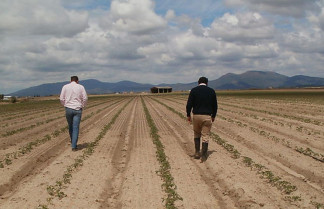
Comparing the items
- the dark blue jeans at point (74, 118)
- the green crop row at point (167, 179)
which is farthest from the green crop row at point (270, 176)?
the dark blue jeans at point (74, 118)

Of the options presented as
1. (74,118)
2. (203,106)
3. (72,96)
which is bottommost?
(74,118)

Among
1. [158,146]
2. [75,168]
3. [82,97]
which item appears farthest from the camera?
[158,146]

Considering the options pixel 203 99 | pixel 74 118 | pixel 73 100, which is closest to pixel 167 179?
pixel 203 99

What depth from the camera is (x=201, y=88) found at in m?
8.98

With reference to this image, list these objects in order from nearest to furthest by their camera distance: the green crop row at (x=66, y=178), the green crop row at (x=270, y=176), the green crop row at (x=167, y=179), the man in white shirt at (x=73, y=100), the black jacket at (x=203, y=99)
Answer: the green crop row at (x=167, y=179), the green crop row at (x=66, y=178), the green crop row at (x=270, y=176), the black jacket at (x=203, y=99), the man in white shirt at (x=73, y=100)

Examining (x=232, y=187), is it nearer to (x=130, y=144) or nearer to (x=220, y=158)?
(x=220, y=158)

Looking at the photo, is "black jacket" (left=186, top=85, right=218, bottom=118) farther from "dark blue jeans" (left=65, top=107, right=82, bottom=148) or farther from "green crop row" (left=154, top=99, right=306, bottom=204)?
"dark blue jeans" (left=65, top=107, right=82, bottom=148)

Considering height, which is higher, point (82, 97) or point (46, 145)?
point (82, 97)

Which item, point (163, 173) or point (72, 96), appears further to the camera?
point (72, 96)

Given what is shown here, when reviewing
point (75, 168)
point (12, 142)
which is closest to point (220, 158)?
point (75, 168)

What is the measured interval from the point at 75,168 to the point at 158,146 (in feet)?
11.5

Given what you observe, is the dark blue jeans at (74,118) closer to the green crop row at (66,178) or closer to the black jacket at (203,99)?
the green crop row at (66,178)

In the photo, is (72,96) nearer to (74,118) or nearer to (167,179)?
(74,118)

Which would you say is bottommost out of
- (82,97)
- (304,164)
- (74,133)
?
(304,164)
